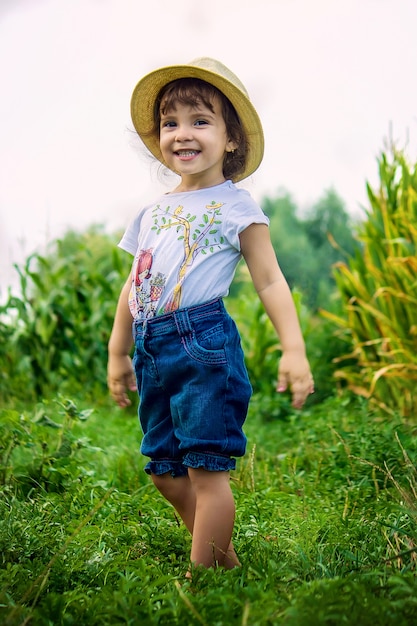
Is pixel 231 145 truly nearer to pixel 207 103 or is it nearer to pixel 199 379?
pixel 207 103

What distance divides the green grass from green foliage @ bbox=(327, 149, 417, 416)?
76 centimetres

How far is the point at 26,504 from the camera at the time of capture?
9.36ft

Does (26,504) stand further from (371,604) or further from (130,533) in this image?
(371,604)

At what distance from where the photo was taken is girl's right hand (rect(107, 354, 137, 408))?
287cm

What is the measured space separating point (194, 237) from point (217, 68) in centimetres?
56

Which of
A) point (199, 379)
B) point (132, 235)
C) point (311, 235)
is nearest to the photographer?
point (199, 379)

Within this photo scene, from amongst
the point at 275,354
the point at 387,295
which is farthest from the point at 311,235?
the point at 387,295

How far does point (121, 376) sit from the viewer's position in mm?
2875

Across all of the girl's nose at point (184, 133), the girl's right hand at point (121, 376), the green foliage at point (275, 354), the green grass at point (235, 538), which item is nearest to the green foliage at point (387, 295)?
the green foliage at point (275, 354)

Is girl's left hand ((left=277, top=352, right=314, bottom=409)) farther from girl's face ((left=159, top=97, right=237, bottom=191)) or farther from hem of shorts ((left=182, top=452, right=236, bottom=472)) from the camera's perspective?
girl's face ((left=159, top=97, right=237, bottom=191))

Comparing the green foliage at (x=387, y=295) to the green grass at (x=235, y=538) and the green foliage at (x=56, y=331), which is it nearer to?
the green grass at (x=235, y=538)

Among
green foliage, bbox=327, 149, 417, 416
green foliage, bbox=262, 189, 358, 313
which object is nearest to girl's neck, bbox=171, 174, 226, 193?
green foliage, bbox=327, 149, 417, 416

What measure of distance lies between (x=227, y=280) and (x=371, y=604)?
114 cm

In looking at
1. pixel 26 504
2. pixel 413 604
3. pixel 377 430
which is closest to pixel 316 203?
pixel 377 430
